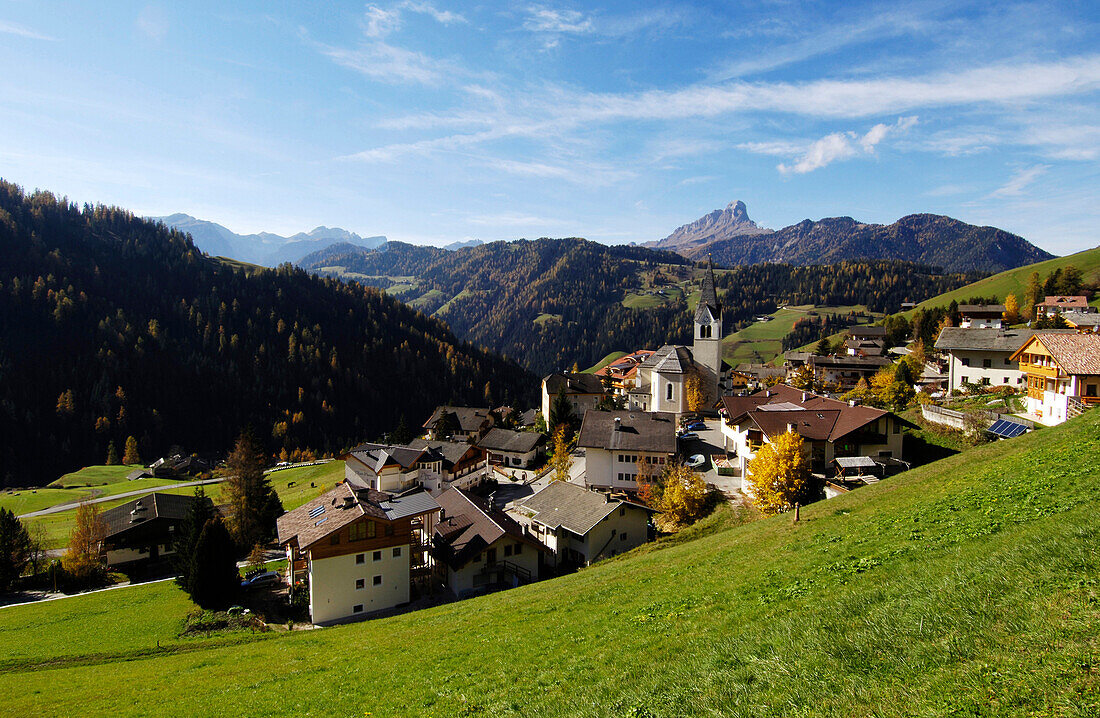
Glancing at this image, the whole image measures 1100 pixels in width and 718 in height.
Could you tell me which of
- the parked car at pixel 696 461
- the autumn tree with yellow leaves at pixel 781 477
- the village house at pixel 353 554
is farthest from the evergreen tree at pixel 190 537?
the parked car at pixel 696 461

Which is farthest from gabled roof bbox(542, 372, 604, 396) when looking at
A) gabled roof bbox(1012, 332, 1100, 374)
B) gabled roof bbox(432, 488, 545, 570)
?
gabled roof bbox(1012, 332, 1100, 374)

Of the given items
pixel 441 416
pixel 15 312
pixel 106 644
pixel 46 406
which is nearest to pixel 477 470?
Result: pixel 441 416

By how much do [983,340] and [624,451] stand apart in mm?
44488

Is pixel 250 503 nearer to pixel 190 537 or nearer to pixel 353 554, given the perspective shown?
pixel 190 537

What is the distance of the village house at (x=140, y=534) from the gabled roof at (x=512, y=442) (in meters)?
38.9

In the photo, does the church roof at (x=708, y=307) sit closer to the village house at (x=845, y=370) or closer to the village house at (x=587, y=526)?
the village house at (x=845, y=370)

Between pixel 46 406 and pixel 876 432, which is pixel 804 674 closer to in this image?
pixel 876 432

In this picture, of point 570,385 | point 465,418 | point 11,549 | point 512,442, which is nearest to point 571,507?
point 512,442

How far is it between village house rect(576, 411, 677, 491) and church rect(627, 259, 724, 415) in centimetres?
2170

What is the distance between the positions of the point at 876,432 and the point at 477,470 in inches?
2174

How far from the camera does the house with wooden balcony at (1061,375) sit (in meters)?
36.6

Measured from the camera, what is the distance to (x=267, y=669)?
861 inches

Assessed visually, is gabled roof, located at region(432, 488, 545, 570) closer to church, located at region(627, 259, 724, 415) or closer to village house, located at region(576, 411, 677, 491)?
village house, located at region(576, 411, 677, 491)

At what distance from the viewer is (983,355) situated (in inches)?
2352
